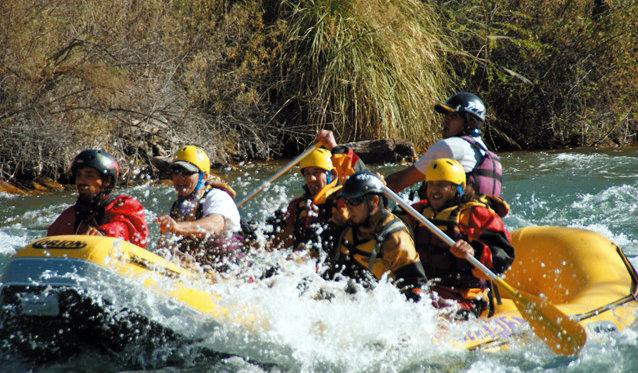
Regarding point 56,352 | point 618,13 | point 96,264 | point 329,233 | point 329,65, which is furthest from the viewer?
point 618,13

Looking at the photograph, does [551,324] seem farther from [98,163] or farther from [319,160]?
[98,163]

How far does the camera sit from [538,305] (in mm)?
5352

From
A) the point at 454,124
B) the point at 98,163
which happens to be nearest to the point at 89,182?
the point at 98,163

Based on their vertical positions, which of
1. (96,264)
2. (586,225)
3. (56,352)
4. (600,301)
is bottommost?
(586,225)

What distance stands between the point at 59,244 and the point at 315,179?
2.15 m

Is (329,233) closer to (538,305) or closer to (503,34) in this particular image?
(538,305)

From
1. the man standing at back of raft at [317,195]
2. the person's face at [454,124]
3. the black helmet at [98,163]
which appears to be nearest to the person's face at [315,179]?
the man standing at back of raft at [317,195]

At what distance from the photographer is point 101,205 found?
5.54 meters

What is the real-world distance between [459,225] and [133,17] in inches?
302

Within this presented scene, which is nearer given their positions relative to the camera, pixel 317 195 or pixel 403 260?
pixel 403 260

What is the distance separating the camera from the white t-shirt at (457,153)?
20.1ft

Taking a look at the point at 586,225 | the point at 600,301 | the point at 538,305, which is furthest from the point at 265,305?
the point at 586,225

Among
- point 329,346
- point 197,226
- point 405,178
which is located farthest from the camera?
point 405,178

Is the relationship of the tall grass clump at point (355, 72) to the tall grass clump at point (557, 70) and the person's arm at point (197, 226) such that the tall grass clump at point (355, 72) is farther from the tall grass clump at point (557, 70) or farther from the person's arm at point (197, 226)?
the person's arm at point (197, 226)
